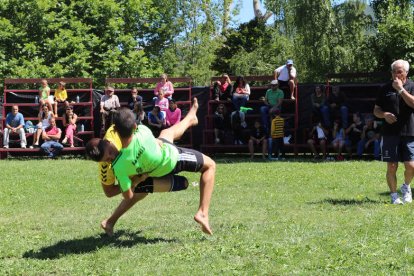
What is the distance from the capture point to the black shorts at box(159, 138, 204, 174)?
7.56m

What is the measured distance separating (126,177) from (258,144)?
13084mm

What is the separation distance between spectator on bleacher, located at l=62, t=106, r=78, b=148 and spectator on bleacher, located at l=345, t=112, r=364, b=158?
310 inches

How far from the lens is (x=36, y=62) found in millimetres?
30250

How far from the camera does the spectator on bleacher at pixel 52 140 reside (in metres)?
20.7

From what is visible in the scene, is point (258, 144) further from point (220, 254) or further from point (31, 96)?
point (220, 254)

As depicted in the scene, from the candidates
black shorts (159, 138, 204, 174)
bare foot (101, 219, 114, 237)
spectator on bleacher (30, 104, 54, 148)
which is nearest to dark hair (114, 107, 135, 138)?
black shorts (159, 138, 204, 174)

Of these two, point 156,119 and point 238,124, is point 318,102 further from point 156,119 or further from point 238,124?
point 156,119

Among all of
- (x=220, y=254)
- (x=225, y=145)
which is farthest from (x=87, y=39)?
(x=220, y=254)

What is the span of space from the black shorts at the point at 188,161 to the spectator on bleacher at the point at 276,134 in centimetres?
1167

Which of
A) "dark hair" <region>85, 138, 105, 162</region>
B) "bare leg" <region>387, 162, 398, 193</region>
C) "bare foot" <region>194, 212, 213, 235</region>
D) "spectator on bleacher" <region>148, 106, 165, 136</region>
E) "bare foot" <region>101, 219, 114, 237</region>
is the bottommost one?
"bare foot" <region>101, 219, 114, 237</region>

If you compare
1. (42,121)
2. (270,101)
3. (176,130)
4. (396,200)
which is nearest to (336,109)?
(270,101)

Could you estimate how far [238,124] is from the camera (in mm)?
20125

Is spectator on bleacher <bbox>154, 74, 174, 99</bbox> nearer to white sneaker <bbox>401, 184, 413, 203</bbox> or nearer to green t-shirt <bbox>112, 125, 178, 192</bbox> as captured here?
white sneaker <bbox>401, 184, 413, 203</bbox>

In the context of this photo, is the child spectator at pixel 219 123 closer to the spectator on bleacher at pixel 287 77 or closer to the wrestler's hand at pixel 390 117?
the spectator on bleacher at pixel 287 77
